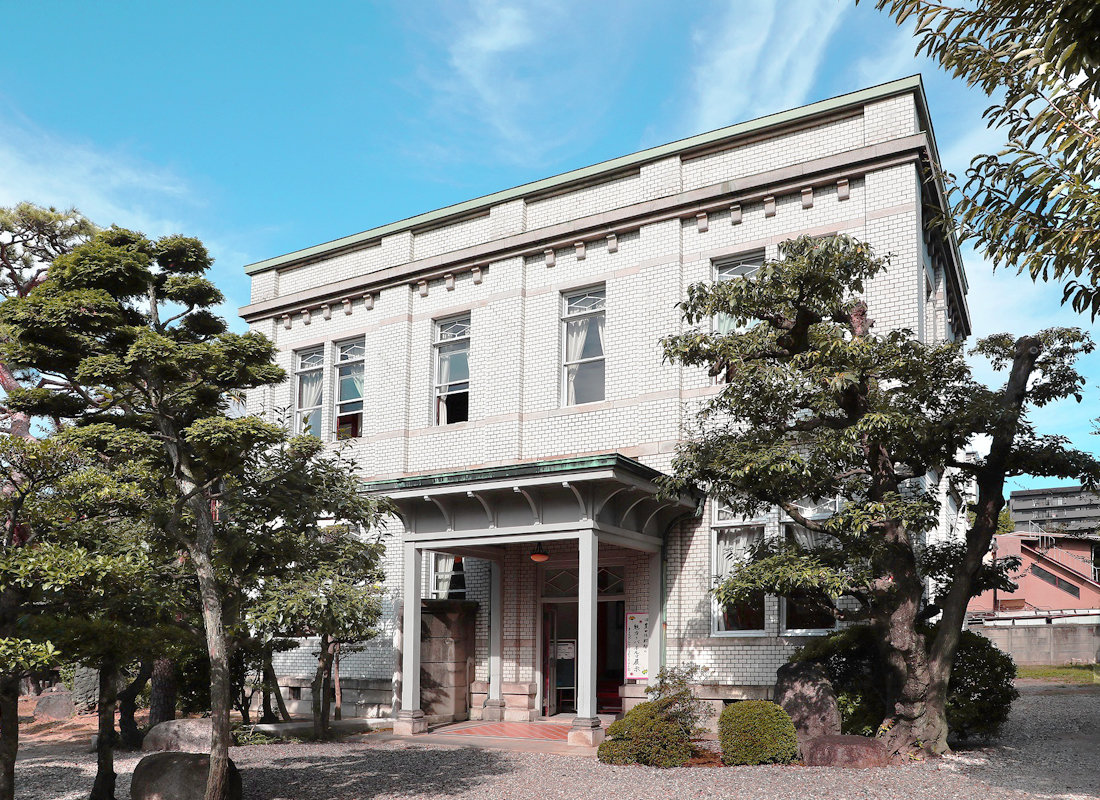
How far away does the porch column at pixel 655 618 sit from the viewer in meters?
15.9

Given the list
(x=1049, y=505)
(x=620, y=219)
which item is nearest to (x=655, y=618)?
(x=620, y=219)

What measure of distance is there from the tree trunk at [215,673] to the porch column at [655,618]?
842 centimetres

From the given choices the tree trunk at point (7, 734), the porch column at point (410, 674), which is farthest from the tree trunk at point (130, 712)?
the tree trunk at point (7, 734)

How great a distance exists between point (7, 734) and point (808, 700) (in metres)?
9.30

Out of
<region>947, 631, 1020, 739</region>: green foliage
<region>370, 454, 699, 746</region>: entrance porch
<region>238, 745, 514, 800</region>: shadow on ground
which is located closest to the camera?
<region>238, 745, 514, 800</region>: shadow on ground

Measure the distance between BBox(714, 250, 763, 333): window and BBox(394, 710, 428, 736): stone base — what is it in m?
8.23

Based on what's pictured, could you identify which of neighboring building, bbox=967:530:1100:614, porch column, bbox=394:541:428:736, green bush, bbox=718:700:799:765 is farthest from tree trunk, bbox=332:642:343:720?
neighboring building, bbox=967:530:1100:614

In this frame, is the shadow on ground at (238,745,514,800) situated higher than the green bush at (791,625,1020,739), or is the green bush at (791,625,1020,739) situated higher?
the green bush at (791,625,1020,739)

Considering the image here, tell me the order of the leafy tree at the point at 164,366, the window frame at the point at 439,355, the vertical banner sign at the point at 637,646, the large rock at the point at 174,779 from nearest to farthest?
the leafy tree at the point at 164,366 < the large rock at the point at 174,779 < the vertical banner sign at the point at 637,646 < the window frame at the point at 439,355

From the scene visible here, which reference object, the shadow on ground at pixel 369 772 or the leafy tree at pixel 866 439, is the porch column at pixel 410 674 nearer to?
the shadow on ground at pixel 369 772

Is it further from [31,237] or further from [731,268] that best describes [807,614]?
[31,237]

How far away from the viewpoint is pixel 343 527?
13234 millimetres

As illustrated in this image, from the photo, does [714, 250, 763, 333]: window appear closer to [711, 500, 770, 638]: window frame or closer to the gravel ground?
[711, 500, 770, 638]: window frame

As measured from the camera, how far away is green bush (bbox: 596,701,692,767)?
40.2ft
